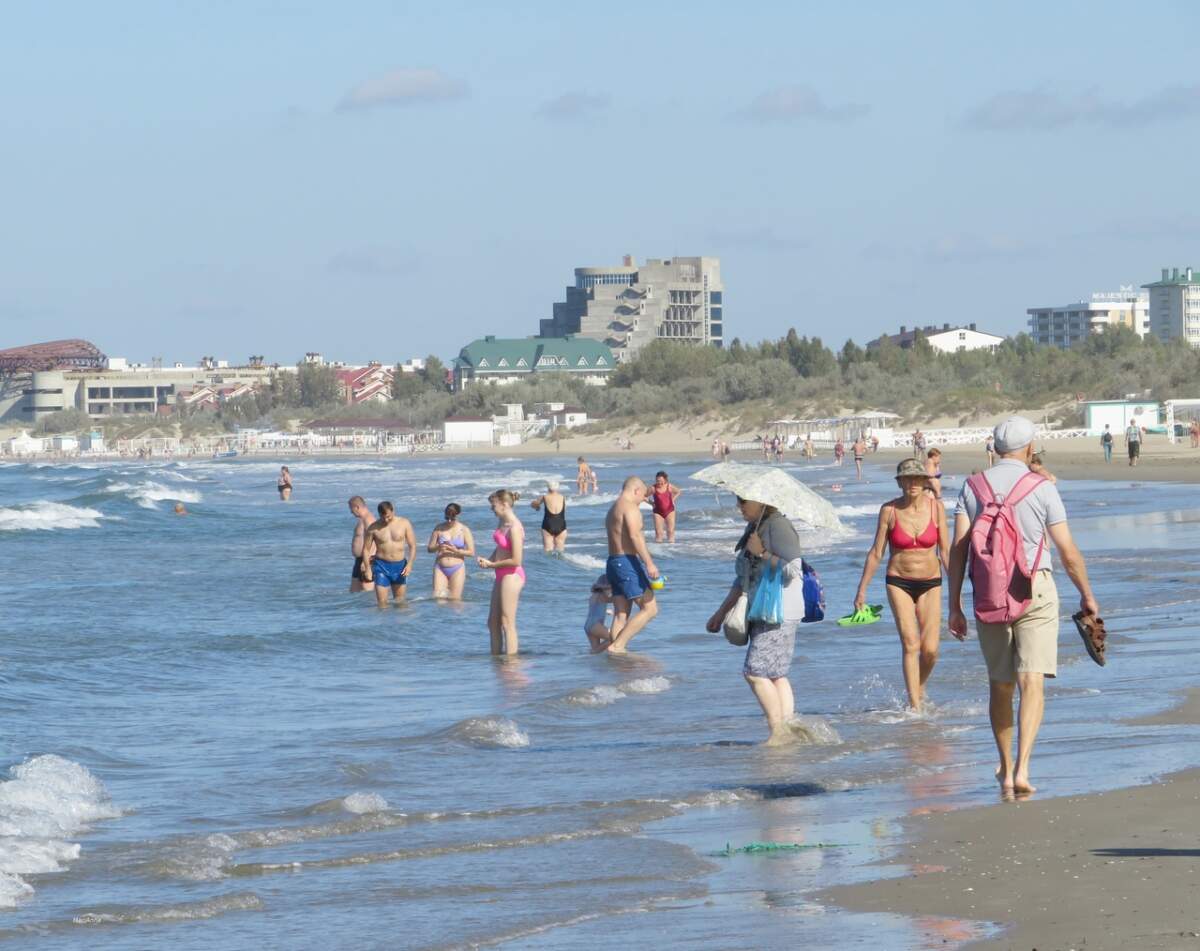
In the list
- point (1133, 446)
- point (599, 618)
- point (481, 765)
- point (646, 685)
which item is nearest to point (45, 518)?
point (1133, 446)

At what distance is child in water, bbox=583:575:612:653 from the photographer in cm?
1306

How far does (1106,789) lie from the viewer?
687 cm

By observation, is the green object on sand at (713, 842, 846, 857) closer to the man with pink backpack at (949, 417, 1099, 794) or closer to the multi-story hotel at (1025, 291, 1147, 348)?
the man with pink backpack at (949, 417, 1099, 794)

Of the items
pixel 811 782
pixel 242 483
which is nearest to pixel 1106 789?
pixel 811 782

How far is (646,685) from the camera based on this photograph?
1144 centimetres

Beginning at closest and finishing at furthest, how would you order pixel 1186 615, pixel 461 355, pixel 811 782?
1. pixel 811 782
2. pixel 1186 615
3. pixel 461 355

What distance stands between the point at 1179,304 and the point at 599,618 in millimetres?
153916

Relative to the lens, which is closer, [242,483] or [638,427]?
[242,483]

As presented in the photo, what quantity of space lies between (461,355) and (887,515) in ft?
415

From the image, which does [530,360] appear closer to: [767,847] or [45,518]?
[45,518]

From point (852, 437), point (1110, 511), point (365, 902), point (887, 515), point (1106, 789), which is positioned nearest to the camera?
point (365, 902)

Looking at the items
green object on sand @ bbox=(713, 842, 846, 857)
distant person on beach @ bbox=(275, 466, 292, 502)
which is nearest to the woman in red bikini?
green object on sand @ bbox=(713, 842, 846, 857)

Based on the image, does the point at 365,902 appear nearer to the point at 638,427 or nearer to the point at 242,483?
the point at 242,483

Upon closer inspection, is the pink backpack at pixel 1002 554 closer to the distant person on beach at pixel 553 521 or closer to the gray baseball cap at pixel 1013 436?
the gray baseball cap at pixel 1013 436
